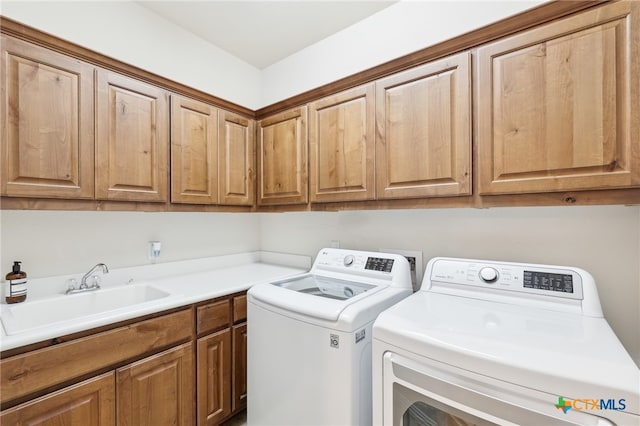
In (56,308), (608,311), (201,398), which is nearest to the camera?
(608,311)

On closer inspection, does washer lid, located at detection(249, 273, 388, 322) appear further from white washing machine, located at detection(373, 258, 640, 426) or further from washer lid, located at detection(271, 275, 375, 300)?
white washing machine, located at detection(373, 258, 640, 426)

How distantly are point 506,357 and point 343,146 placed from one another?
1322 millimetres

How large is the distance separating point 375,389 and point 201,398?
1097 mm

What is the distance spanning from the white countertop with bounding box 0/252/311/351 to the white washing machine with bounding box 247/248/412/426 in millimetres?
369

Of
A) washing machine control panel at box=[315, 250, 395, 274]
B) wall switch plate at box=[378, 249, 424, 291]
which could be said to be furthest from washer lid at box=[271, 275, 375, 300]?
wall switch plate at box=[378, 249, 424, 291]

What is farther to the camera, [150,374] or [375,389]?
[150,374]

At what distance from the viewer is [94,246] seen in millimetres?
1754

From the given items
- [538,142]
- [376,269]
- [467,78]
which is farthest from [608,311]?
[467,78]

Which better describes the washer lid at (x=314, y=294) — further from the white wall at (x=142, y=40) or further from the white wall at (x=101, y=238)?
the white wall at (x=142, y=40)

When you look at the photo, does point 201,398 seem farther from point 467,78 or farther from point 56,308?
point 467,78

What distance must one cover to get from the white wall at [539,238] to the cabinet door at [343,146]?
378mm

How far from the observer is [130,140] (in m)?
1.63

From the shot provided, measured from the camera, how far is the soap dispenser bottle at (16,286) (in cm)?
140

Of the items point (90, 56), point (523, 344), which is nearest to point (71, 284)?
→ point (90, 56)
